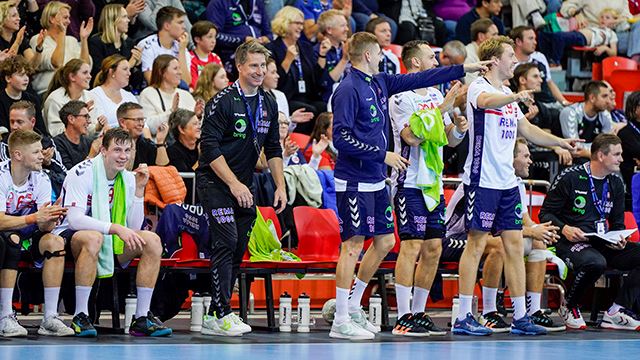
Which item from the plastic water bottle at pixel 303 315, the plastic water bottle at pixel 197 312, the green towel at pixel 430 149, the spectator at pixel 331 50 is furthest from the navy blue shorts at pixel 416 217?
the spectator at pixel 331 50

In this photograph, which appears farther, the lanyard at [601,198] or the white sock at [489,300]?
the lanyard at [601,198]

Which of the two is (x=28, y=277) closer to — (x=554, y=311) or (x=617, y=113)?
(x=554, y=311)

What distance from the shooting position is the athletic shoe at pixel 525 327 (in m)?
9.46

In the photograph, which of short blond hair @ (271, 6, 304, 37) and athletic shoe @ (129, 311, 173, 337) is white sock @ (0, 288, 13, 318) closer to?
athletic shoe @ (129, 311, 173, 337)

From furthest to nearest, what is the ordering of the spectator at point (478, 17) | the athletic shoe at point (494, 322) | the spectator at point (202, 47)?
the spectator at point (478, 17), the spectator at point (202, 47), the athletic shoe at point (494, 322)

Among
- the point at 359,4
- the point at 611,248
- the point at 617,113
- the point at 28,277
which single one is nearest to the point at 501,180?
the point at 611,248

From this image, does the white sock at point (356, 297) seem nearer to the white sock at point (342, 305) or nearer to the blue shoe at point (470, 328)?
the white sock at point (342, 305)

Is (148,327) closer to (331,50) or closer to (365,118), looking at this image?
(365,118)

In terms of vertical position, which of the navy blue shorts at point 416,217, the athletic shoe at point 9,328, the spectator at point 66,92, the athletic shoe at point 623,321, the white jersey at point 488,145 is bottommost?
the athletic shoe at point 623,321

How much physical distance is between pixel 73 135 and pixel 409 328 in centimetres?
305

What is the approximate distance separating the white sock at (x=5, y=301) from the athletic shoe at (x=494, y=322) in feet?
11.6

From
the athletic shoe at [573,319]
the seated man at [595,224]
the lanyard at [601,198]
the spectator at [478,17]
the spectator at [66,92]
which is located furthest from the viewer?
the spectator at [478,17]

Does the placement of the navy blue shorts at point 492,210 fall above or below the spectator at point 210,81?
below

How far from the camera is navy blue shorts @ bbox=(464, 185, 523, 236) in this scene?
924 cm
